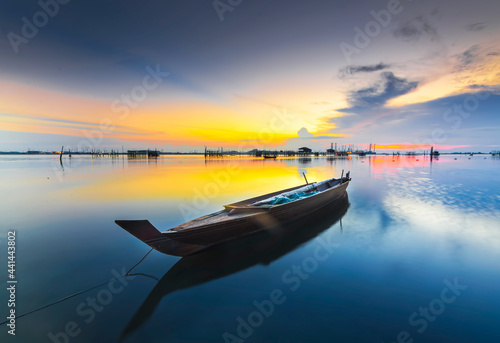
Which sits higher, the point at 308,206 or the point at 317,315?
the point at 308,206

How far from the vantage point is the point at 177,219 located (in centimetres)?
916

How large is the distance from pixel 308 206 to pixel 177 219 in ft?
17.8

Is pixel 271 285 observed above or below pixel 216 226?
below

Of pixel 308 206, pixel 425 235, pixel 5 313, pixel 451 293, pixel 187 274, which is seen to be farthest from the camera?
pixel 308 206

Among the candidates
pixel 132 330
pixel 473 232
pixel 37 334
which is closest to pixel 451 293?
pixel 473 232

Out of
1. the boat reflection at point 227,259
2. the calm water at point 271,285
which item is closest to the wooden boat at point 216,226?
the boat reflection at point 227,259

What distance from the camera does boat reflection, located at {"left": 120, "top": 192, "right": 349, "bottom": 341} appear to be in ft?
13.9

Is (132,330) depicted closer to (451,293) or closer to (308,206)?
(451,293)

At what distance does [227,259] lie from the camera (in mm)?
5758

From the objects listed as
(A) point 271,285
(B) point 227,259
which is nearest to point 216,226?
(B) point 227,259

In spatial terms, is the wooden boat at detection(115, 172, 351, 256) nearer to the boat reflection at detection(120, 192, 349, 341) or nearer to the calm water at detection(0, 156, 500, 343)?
the boat reflection at detection(120, 192, 349, 341)

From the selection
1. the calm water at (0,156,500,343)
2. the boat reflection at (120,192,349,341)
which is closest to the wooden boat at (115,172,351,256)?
the boat reflection at (120,192,349,341)

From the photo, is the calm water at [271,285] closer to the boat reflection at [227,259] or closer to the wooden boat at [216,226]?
the boat reflection at [227,259]

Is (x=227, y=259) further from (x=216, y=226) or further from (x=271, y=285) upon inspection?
(x=271, y=285)
